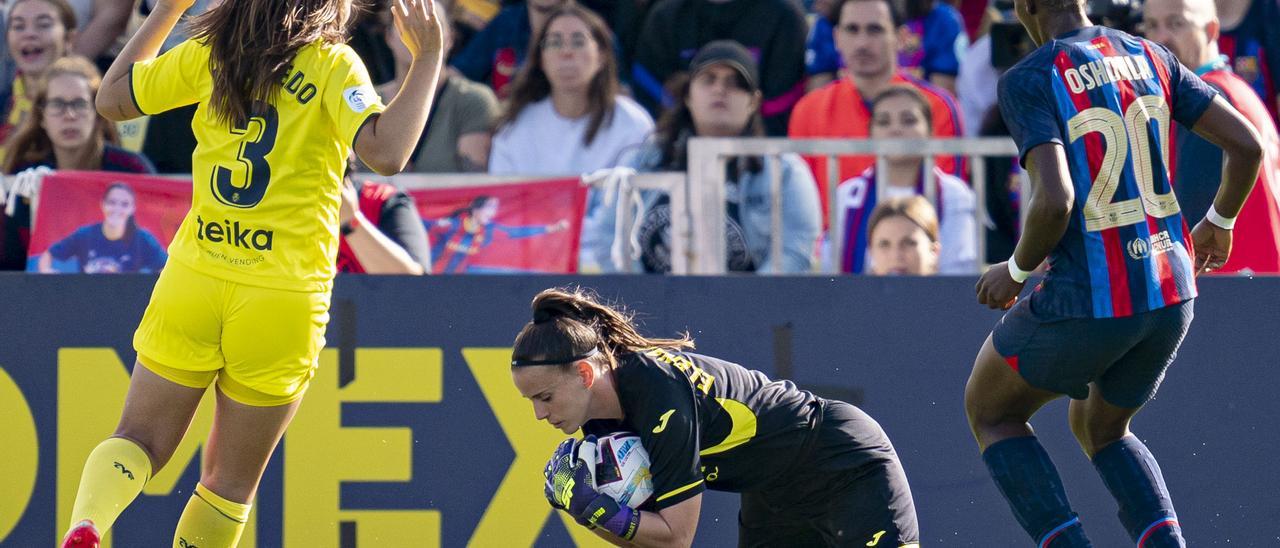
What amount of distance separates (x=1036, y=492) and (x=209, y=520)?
7.53 feet

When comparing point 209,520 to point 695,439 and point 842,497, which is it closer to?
point 695,439

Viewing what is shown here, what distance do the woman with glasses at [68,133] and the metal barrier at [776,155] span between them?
8.37 feet

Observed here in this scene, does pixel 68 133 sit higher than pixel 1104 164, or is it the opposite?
pixel 68 133

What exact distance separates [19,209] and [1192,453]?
16.0 feet

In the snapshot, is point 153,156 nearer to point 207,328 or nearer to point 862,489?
point 207,328

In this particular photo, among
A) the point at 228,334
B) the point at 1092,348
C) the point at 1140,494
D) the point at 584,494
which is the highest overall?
the point at 228,334

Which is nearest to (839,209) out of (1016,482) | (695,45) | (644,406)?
(695,45)

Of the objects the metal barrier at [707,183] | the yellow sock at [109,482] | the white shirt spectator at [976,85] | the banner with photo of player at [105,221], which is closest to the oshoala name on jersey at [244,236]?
the yellow sock at [109,482]

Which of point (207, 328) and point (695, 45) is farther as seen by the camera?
point (695, 45)

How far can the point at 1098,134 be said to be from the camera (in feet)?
14.5

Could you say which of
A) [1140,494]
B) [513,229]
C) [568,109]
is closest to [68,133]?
[513,229]

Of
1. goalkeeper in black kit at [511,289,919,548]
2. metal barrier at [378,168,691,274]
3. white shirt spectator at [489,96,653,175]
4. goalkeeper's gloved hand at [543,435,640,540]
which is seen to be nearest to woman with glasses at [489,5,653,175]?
white shirt spectator at [489,96,653,175]

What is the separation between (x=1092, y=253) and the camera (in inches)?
175

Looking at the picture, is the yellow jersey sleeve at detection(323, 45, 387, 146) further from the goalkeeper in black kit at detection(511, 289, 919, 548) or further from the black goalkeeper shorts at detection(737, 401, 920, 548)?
the black goalkeeper shorts at detection(737, 401, 920, 548)
